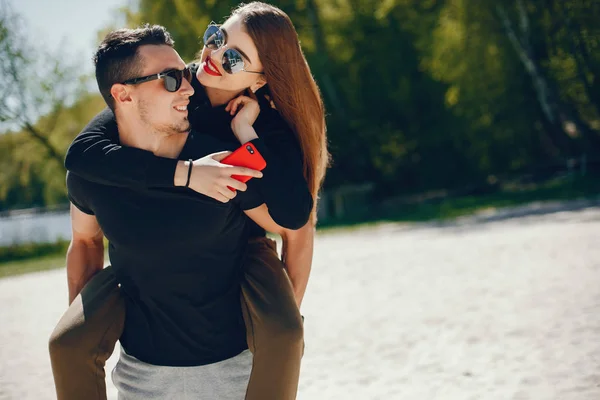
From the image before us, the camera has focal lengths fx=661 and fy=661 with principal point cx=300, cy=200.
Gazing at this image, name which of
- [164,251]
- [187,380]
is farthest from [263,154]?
[187,380]

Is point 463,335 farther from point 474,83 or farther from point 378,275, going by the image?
point 474,83

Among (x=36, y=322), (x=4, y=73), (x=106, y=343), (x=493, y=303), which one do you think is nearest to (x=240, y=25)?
(x=106, y=343)

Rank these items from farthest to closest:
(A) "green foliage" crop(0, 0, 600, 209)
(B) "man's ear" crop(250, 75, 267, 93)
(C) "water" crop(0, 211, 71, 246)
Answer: (C) "water" crop(0, 211, 71, 246) < (A) "green foliage" crop(0, 0, 600, 209) < (B) "man's ear" crop(250, 75, 267, 93)

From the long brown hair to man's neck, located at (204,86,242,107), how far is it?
220 mm

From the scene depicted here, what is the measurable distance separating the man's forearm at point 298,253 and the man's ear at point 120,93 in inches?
27.3

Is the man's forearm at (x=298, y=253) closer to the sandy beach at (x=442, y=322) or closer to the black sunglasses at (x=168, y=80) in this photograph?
the black sunglasses at (x=168, y=80)

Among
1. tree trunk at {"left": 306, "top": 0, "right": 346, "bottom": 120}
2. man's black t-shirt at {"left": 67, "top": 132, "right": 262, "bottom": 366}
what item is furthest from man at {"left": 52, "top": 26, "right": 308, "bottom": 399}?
tree trunk at {"left": 306, "top": 0, "right": 346, "bottom": 120}

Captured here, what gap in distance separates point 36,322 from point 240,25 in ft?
23.6

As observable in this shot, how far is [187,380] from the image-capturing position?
2080mm

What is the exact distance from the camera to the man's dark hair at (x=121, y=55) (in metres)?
2.16

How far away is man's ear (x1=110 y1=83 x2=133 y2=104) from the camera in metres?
2.16

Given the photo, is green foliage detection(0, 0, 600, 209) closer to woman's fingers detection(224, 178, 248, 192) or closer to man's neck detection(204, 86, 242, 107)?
man's neck detection(204, 86, 242, 107)

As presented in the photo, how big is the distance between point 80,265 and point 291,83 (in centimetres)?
98

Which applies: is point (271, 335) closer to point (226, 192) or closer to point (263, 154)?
point (226, 192)
